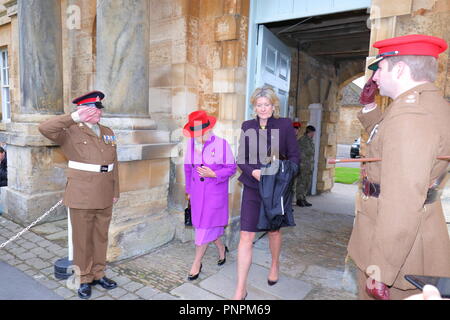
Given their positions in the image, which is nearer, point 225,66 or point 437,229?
point 437,229

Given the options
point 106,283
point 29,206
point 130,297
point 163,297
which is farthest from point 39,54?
point 163,297

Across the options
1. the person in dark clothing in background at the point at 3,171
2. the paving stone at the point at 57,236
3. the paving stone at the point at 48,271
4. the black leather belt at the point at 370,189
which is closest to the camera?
the black leather belt at the point at 370,189

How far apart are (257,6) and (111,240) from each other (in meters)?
3.41

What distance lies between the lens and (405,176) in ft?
4.58

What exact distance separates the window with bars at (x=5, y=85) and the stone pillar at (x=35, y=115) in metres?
3.14

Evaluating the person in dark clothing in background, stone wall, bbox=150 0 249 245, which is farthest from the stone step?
the person in dark clothing in background

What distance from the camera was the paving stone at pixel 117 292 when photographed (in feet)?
9.77

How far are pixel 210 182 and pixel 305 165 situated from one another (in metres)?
4.55

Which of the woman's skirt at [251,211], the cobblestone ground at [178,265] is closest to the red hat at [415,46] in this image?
the woman's skirt at [251,211]

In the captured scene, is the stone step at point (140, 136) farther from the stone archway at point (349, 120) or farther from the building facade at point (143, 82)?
the stone archway at point (349, 120)

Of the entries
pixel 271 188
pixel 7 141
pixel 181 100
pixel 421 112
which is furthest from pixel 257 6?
pixel 7 141

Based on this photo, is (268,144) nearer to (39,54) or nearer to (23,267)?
(23,267)

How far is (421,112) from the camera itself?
4.85 ft

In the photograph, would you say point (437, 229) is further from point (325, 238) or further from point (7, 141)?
point (7, 141)
